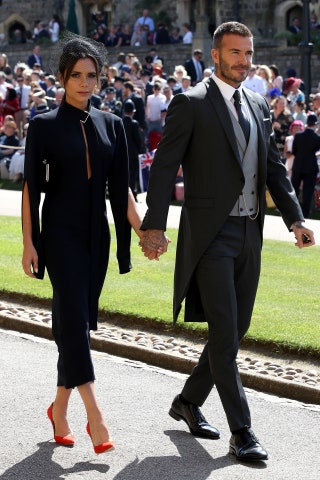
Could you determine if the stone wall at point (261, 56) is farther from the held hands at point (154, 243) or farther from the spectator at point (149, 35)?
the held hands at point (154, 243)

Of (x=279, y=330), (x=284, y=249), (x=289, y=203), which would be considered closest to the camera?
(x=289, y=203)

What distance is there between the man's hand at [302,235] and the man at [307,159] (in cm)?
1124

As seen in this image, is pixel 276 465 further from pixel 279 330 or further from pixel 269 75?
pixel 269 75

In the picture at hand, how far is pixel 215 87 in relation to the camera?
6.35m

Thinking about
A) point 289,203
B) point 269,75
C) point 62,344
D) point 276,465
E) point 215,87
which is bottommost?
point 276,465

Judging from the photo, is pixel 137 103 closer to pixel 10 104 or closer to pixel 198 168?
pixel 10 104

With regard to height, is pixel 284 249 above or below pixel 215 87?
below

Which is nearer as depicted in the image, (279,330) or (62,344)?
(62,344)

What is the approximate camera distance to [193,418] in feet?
21.7

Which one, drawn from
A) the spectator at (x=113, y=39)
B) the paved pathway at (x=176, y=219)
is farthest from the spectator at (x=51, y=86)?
the spectator at (x=113, y=39)

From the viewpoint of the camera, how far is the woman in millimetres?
6215

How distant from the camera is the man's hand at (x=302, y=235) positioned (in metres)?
6.52

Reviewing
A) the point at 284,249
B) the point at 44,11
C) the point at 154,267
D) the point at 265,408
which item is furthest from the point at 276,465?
the point at 44,11

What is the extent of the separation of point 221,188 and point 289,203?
51 cm
